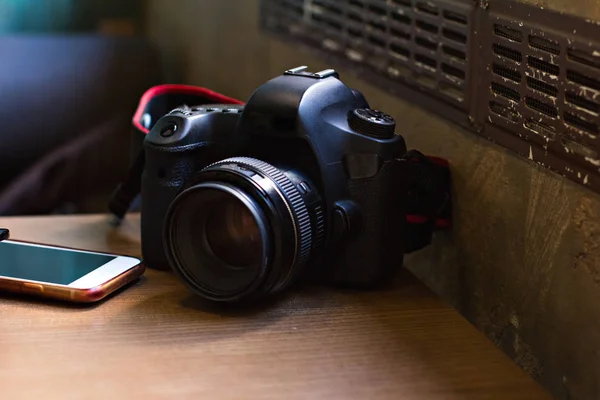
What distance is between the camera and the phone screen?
699mm

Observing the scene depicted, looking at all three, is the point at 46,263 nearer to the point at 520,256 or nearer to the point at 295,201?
the point at 295,201

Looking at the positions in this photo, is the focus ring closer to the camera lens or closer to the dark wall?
the camera lens

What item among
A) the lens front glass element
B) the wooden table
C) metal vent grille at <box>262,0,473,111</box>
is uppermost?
metal vent grille at <box>262,0,473,111</box>

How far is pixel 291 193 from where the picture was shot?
657mm

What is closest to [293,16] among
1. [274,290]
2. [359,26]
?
[359,26]

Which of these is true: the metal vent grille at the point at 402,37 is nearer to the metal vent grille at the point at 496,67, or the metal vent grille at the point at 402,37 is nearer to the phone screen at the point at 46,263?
the metal vent grille at the point at 496,67

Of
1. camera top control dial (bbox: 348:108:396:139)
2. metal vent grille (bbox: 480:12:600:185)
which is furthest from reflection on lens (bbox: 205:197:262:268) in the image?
metal vent grille (bbox: 480:12:600:185)

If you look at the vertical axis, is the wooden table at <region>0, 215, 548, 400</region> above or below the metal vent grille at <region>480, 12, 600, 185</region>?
below

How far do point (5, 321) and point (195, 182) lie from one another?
17 cm

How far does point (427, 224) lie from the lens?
2.55 ft

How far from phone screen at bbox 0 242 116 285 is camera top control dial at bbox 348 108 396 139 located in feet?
0.77

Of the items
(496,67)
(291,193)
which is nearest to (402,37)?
(496,67)

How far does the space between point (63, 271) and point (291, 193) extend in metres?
0.20

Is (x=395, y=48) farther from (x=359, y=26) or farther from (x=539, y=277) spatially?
(x=539, y=277)
